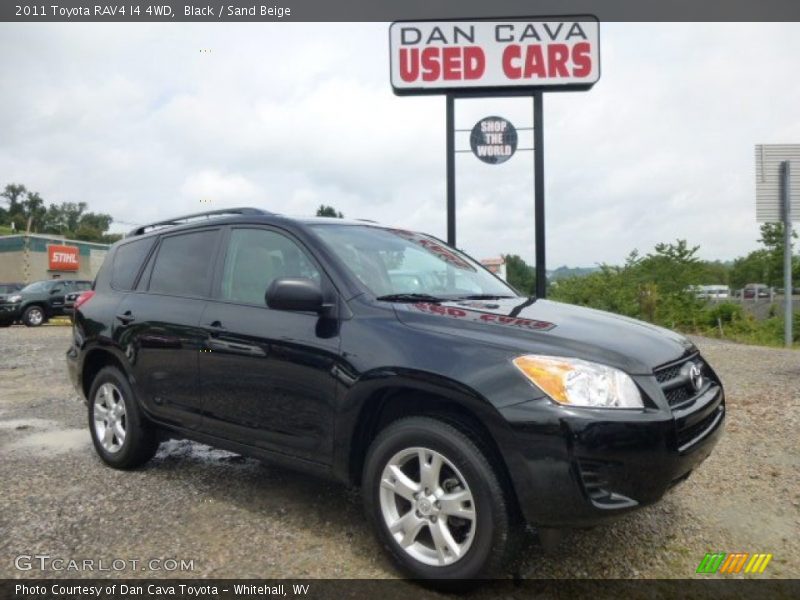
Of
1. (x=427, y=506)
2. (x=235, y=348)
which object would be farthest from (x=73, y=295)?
(x=427, y=506)

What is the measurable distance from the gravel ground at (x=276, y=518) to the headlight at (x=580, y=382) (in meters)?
0.93

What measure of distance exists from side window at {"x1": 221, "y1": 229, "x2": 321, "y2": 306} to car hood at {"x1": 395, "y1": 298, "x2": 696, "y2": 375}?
0.79 m

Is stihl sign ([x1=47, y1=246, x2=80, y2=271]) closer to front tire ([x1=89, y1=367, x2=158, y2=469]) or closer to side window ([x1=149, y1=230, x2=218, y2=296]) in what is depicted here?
front tire ([x1=89, y1=367, x2=158, y2=469])

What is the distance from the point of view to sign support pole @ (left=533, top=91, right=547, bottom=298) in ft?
37.1

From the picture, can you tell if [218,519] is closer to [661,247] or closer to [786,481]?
[786,481]

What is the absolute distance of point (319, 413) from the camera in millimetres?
3191

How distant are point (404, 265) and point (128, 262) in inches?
91.3

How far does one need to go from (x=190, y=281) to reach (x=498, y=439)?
2419 millimetres

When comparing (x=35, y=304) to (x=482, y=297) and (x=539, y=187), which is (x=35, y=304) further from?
(x=482, y=297)

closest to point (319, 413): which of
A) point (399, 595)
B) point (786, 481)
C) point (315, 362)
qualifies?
point (315, 362)

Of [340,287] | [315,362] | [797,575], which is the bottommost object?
[797,575]

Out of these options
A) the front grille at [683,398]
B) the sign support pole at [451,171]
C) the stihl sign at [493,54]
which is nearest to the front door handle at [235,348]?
the front grille at [683,398]

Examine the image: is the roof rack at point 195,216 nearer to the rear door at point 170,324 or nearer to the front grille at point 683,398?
the rear door at point 170,324

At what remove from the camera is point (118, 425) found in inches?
178
